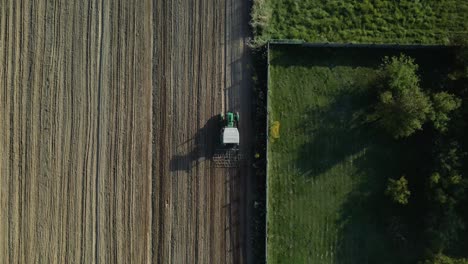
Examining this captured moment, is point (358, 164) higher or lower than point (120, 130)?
lower

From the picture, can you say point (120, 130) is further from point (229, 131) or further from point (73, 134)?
point (229, 131)

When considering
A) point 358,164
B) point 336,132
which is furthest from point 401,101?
point 358,164

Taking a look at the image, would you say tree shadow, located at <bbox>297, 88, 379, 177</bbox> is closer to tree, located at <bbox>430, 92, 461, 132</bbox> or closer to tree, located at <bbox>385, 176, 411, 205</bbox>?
tree, located at <bbox>385, 176, 411, 205</bbox>

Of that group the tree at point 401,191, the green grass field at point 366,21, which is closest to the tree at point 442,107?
the tree at point 401,191

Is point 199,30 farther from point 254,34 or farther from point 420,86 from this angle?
point 420,86

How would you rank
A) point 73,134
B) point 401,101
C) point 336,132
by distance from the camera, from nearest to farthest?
point 401,101 → point 73,134 → point 336,132

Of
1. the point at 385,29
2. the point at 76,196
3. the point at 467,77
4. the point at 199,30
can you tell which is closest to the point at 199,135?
the point at 199,30

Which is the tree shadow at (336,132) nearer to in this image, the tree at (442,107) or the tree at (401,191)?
the tree at (401,191)
